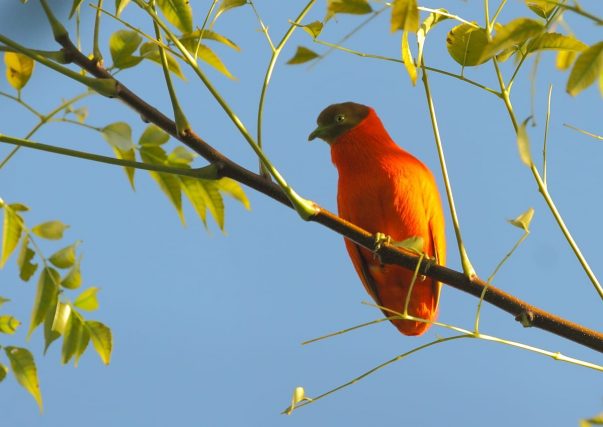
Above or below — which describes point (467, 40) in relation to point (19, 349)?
above

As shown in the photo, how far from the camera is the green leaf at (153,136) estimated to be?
2.06 m

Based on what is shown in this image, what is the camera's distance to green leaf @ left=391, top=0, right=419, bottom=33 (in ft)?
4.54

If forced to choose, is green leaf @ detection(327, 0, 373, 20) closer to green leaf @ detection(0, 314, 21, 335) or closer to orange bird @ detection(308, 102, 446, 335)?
green leaf @ detection(0, 314, 21, 335)

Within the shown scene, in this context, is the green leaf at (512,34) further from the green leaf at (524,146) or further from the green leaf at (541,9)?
the green leaf at (541,9)

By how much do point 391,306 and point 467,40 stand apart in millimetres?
2240

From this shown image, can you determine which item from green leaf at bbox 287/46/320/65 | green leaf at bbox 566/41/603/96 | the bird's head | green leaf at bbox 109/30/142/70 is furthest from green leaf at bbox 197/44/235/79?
the bird's head

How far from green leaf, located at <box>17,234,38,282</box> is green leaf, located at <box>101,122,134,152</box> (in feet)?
1.92

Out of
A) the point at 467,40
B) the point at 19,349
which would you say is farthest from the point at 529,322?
the point at 19,349

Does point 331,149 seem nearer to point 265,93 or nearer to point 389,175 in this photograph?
point 389,175

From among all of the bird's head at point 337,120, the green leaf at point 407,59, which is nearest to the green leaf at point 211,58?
the green leaf at point 407,59

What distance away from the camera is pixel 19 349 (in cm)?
214

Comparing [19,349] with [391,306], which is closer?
[19,349]

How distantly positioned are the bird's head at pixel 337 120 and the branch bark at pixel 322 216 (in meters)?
2.12

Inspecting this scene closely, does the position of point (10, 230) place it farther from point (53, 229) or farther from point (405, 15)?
point (405, 15)
